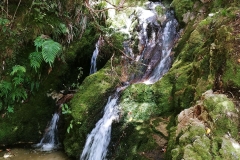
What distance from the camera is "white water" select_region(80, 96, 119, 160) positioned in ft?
16.5

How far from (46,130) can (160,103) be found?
3.10 meters

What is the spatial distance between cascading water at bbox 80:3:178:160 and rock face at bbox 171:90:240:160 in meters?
1.97

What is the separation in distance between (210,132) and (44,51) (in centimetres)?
396

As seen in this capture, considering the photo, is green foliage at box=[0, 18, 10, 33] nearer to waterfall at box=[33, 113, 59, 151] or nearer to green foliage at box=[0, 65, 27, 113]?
green foliage at box=[0, 65, 27, 113]

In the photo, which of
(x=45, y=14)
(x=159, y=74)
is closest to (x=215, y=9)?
(x=159, y=74)

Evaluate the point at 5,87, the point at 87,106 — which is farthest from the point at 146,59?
the point at 5,87

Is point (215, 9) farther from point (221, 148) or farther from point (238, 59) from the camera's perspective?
point (221, 148)

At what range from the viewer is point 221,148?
2.87 m

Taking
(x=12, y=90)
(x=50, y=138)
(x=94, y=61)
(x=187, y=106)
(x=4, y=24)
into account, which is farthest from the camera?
(x=94, y=61)

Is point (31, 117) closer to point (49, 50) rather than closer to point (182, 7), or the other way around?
point (49, 50)

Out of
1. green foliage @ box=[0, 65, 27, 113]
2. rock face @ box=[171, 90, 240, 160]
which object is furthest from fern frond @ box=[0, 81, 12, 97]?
rock face @ box=[171, 90, 240, 160]

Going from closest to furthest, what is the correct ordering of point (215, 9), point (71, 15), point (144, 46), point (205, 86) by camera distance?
1. point (205, 86)
2. point (215, 9)
3. point (71, 15)
4. point (144, 46)

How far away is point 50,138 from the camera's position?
21.0ft

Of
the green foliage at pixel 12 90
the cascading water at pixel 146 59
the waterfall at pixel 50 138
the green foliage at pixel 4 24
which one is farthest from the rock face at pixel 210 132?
the green foliage at pixel 4 24
